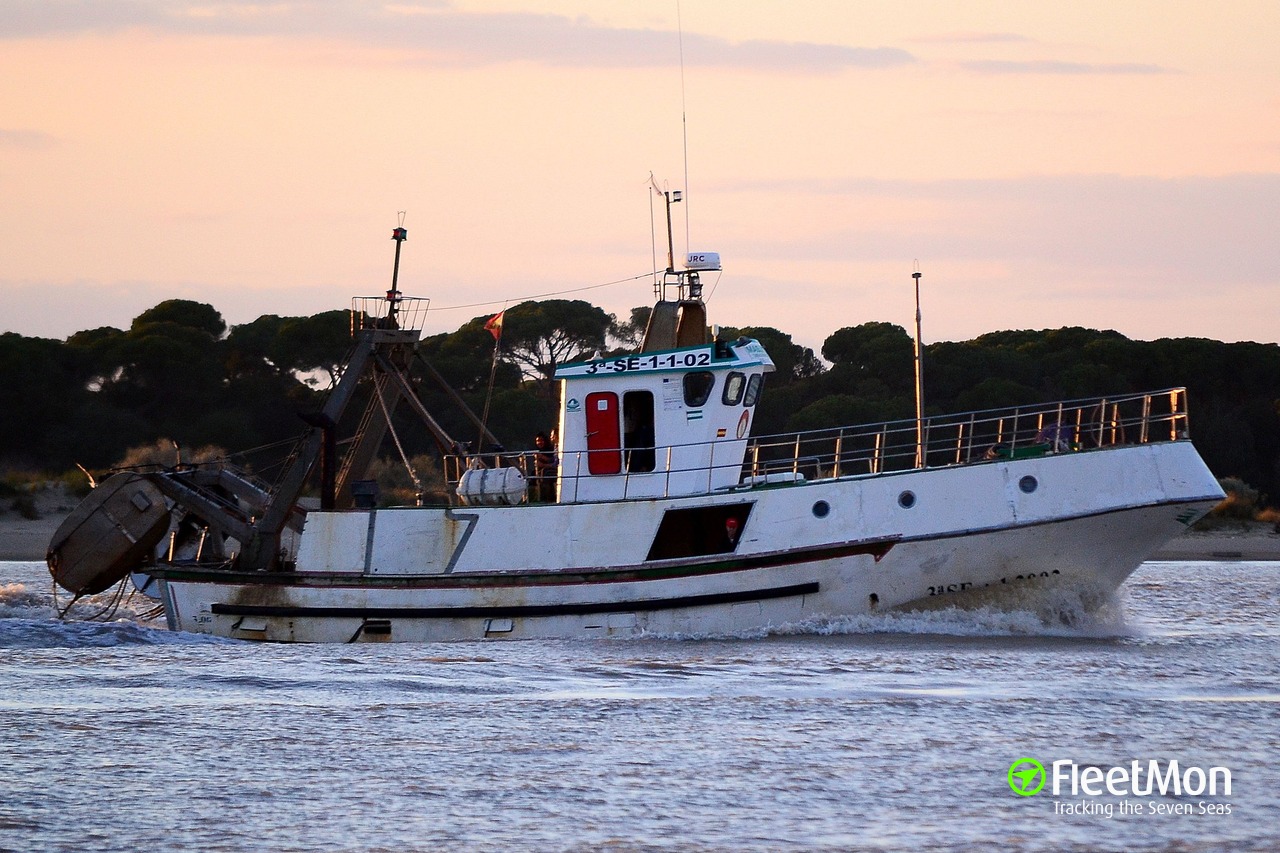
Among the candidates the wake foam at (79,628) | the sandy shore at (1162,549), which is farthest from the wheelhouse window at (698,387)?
the sandy shore at (1162,549)

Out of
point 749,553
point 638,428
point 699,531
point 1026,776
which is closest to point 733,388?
point 638,428

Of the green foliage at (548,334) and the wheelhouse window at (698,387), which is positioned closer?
the wheelhouse window at (698,387)

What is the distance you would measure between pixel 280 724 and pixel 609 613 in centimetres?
545

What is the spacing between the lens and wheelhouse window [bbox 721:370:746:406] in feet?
65.5

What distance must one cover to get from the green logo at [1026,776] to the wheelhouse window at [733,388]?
26.8ft

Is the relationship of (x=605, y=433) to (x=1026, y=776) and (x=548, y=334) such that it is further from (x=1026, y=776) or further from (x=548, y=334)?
(x=548, y=334)

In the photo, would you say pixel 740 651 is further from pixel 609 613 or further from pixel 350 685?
pixel 350 685

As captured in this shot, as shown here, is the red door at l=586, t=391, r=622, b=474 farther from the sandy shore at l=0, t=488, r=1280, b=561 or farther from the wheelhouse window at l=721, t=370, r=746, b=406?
the sandy shore at l=0, t=488, r=1280, b=561

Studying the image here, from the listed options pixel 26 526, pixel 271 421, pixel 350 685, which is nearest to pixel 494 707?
pixel 350 685

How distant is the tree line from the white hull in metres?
25.9

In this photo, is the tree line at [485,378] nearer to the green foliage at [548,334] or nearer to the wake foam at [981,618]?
the green foliage at [548,334]

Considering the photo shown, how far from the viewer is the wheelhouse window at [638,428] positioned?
20.1 m

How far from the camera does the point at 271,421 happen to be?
162ft

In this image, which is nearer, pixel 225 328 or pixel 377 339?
pixel 377 339
